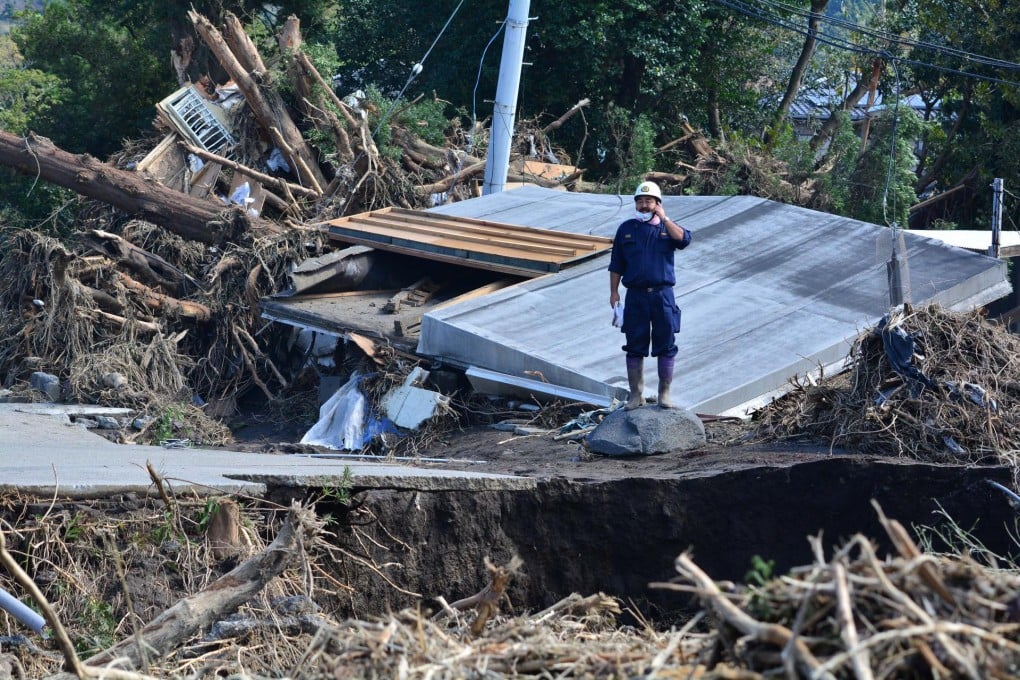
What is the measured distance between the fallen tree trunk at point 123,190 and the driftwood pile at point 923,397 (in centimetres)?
798

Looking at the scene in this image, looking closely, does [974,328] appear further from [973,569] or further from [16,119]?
[16,119]

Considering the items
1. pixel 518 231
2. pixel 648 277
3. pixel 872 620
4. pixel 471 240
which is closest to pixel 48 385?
pixel 471 240

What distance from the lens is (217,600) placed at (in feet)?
12.3

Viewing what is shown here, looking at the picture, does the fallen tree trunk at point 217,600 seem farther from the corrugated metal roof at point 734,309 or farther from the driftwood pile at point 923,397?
the corrugated metal roof at point 734,309

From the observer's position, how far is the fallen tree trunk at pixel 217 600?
3.55 m

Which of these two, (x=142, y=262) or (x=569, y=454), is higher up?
(x=142, y=262)

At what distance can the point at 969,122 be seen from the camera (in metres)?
18.5

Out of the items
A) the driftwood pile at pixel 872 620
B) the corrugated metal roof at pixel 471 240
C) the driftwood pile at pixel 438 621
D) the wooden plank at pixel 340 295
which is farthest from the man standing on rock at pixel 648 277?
the wooden plank at pixel 340 295

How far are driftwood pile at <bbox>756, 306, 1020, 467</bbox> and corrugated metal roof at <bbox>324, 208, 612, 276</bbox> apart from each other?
11.7 ft

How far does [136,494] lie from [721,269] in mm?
6697

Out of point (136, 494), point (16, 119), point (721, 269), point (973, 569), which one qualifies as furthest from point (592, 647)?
point (16, 119)

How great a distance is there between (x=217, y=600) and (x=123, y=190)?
1046cm

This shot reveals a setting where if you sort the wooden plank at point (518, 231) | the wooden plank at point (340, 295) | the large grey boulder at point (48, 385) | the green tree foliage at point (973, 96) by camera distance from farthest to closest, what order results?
the green tree foliage at point (973, 96) < the wooden plank at point (340, 295) < the large grey boulder at point (48, 385) < the wooden plank at point (518, 231)

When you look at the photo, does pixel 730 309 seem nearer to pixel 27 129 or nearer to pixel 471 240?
pixel 471 240
